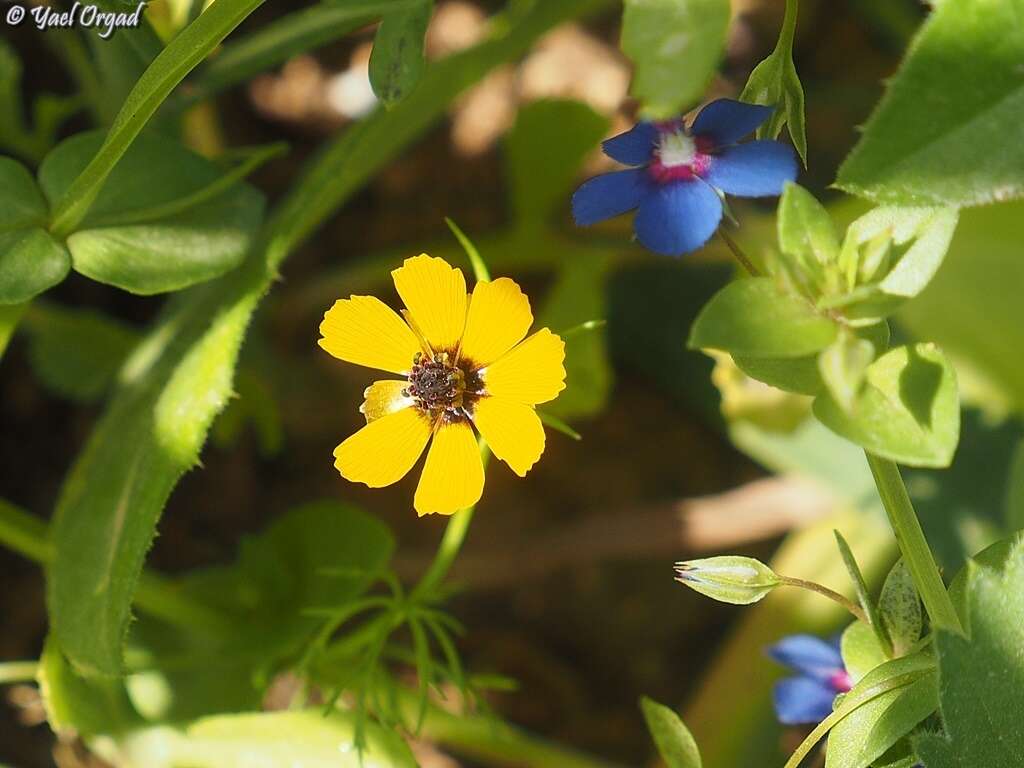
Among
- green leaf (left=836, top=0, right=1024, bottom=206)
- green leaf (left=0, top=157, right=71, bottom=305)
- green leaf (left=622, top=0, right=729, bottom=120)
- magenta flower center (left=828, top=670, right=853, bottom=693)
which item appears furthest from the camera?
magenta flower center (left=828, top=670, right=853, bottom=693)

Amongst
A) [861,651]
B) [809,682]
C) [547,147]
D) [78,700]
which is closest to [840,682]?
[809,682]

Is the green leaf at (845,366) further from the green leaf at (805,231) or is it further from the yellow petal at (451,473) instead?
the yellow petal at (451,473)

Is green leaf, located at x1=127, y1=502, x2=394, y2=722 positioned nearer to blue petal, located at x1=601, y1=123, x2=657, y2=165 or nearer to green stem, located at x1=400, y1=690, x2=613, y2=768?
green stem, located at x1=400, y1=690, x2=613, y2=768

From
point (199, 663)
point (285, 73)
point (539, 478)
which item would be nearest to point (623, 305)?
point (539, 478)

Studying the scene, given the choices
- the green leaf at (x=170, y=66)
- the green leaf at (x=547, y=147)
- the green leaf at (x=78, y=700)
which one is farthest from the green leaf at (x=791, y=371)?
the green leaf at (x=547, y=147)

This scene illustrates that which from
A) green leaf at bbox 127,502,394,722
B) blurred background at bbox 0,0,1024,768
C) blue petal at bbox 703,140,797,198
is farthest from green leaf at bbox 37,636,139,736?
blue petal at bbox 703,140,797,198

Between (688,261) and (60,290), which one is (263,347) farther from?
(688,261)

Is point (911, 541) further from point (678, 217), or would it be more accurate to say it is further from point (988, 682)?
point (678, 217)
